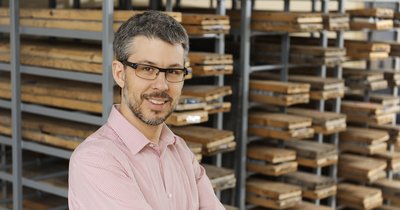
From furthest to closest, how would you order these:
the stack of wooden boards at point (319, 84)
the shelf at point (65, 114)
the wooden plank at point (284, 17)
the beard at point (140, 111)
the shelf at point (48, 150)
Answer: the stack of wooden boards at point (319, 84) → the wooden plank at point (284, 17) → the shelf at point (48, 150) → the shelf at point (65, 114) → the beard at point (140, 111)

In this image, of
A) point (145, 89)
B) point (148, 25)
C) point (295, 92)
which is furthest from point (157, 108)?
point (295, 92)

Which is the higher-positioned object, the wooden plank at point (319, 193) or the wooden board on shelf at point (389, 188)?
the wooden plank at point (319, 193)

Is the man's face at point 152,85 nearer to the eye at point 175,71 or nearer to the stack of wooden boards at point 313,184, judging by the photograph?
the eye at point 175,71

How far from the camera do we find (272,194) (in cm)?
534

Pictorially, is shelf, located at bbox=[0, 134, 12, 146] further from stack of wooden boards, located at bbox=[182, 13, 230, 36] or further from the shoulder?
the shoulder

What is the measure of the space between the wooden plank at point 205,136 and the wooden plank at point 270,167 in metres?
0.69

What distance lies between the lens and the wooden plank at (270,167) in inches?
212

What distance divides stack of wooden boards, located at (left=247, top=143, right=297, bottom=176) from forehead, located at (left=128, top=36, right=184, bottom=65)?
3556mm

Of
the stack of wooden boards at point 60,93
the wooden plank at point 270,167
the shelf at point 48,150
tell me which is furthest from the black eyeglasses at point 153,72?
the wooden plank at point 270,167

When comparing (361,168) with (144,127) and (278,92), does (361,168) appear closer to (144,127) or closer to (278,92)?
(278,92)

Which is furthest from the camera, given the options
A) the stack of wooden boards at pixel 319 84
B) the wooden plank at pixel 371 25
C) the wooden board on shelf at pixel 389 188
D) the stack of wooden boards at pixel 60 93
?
the wooden board on shelf at pixel 389 188

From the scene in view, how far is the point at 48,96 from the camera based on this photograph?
4.39 m

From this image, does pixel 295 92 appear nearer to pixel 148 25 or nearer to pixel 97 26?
pixel 97 26

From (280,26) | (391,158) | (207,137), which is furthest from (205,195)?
(391,158)
